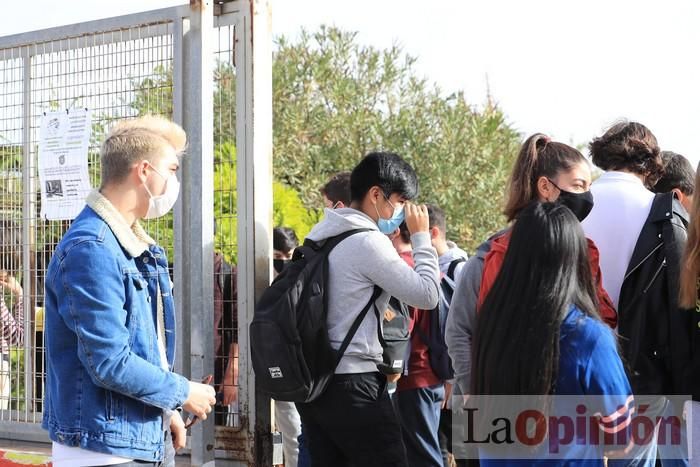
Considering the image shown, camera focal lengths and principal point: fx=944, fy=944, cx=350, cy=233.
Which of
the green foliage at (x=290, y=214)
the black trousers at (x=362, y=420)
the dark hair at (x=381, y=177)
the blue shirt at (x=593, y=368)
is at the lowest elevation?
the black trousers at (x=362, y=420)

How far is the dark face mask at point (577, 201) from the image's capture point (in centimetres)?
393

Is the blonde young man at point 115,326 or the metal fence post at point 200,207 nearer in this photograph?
the blonde young man at point 115,326

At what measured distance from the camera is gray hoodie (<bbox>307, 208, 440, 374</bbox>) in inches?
160

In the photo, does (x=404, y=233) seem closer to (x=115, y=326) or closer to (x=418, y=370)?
(x=418, y=370)

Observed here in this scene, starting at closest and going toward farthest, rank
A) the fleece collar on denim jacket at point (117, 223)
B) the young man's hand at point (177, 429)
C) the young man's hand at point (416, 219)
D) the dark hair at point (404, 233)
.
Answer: the fleece collar on denim jacket at point (117, 223) → the young man's hand at point (177, 429) → the young man's hand at point (416, 219) → the dark hair at point (404, 233)

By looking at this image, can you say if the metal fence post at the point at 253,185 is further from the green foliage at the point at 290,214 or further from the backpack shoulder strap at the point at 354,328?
the green foliage at the point at 290,214

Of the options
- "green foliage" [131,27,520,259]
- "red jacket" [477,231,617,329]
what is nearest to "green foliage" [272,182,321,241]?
"green foliage" [131,27,520,259]

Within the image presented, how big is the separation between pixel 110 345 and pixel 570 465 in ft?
4.83

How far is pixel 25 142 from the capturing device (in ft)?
16.8

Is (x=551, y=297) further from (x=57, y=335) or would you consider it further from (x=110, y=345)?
(x=57, y=335)

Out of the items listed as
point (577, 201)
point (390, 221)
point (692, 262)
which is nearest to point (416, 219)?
point (390, 221)

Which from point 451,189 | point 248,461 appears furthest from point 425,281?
point 451,189

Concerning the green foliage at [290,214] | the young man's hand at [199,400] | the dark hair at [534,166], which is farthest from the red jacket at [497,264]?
the green foliage at [290,214]

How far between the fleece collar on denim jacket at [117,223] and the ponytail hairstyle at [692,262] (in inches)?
76.3
